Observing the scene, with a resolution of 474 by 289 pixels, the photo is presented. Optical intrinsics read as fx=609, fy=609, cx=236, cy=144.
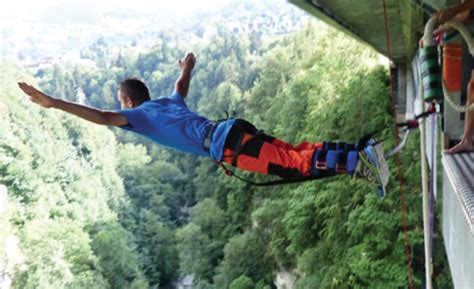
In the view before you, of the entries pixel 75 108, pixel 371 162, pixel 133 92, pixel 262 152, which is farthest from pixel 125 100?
pixel 371 162

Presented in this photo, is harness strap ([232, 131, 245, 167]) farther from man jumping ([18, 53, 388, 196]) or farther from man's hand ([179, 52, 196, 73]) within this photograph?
man's hand ([179, 52, 196, 73])

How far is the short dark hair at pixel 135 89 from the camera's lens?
3955mm

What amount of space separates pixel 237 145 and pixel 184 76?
104 centimetres

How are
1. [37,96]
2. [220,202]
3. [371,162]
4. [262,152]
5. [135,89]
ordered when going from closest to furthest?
[37,96] → [371,162] → [262,152] → [135,89] → [220,202]

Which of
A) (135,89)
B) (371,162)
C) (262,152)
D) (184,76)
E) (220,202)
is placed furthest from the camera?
(220,202)

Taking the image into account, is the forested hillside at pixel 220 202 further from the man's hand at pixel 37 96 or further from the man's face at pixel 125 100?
the man's hand at pixel 37 96

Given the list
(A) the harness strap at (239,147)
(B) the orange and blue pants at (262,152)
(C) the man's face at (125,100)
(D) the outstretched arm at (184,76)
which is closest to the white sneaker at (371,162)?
(B) the orange and blue pants at (262,152)

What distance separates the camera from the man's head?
3957mm

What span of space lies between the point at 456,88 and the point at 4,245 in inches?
989

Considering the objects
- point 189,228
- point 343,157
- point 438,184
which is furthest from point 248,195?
point 343,157

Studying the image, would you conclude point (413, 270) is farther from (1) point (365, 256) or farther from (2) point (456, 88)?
(2) point (456, 88)

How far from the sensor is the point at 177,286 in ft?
113

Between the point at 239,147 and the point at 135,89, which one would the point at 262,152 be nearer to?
the point at 239,147

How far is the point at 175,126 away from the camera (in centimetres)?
379
